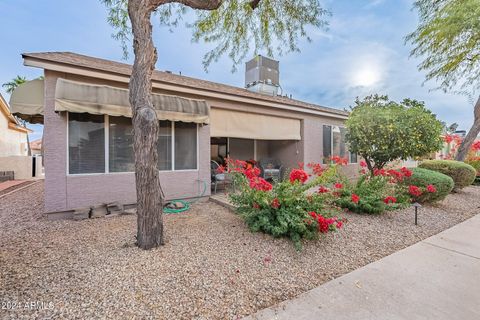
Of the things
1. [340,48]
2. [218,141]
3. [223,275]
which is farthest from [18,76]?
[223,275]

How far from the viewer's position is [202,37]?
6578 mm

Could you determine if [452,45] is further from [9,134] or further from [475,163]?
[9,134]

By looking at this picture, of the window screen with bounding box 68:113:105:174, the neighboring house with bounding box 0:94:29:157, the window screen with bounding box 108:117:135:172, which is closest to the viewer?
the window screen with bounding box 68:113:105:174

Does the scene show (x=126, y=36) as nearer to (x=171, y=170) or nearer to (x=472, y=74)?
(x=171, y=170)

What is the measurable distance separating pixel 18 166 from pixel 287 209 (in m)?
15.1

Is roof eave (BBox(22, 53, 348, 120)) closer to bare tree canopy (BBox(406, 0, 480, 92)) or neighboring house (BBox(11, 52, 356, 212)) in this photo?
neighboring house (BBox(11, 52, 356, 212))

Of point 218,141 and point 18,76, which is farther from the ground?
point 18,76

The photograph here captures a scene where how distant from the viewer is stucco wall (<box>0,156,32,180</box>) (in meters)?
11.4

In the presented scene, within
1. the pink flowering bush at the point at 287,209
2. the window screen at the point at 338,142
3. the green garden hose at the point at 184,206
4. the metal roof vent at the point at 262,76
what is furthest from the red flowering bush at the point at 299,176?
the metal roof vent at the point at 262,76

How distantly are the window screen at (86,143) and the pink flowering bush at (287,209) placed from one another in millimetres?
3587

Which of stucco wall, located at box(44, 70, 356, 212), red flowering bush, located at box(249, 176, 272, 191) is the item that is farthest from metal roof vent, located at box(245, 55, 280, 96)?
red flowering bush, located at box(249, 176, 272, 191)

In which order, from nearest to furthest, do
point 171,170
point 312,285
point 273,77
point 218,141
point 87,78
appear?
point 312,285 → point 87,78 → point 171,170 → point 218,141 → point 273,77

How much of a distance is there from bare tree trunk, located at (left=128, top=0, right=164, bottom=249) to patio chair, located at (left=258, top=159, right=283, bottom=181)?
20.3 ft

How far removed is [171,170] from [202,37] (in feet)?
13.4
